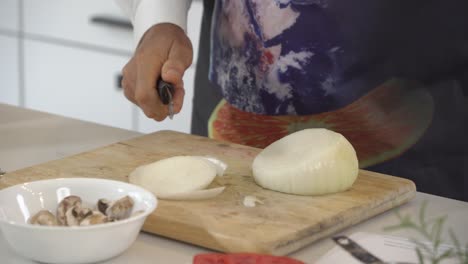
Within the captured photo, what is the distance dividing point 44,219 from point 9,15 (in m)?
2.35

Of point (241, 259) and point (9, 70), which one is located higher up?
point (241, 259)

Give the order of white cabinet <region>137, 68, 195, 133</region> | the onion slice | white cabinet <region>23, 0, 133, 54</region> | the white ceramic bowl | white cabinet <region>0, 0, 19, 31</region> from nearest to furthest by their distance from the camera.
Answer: the white ceramic bowl, the onion slice, white cabinet <region>137, 68, 195, 133</region>, white cabinet <region>23, 0, 133, 54</region>, white cabinet <region>0, 0, 19, 31</region>

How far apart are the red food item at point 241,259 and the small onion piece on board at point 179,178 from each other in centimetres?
16

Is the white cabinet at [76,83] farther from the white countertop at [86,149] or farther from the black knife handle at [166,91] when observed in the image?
the black knife handle at [166,91]

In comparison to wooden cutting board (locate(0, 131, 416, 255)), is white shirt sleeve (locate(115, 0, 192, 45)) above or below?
above

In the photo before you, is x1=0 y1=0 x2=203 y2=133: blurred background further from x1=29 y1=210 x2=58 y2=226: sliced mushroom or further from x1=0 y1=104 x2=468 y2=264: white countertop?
x1=29 y1=210 x2=58 y2=226: sliced mushroom

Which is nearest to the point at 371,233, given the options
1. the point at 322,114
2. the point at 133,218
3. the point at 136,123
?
the point at 133,218

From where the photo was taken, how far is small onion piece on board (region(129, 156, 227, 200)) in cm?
104

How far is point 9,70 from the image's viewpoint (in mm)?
3188

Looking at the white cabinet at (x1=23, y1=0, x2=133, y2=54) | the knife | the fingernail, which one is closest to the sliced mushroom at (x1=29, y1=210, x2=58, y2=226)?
the knife

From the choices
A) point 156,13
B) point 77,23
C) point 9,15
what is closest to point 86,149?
point 156,13

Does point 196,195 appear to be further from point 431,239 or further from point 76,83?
point 76,83

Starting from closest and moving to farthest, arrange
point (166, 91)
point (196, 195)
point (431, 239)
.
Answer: point (431, 239), point (196, 195), point (166, 91)

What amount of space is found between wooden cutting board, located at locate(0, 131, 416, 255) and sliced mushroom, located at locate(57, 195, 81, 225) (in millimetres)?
95
